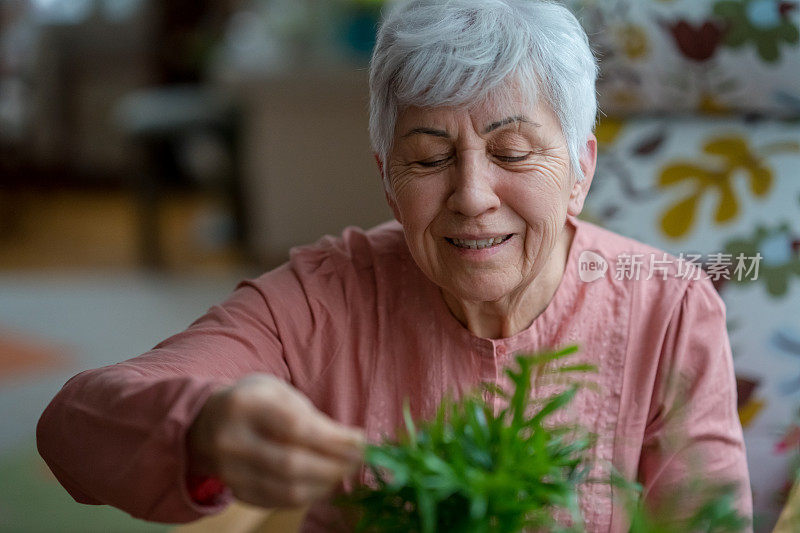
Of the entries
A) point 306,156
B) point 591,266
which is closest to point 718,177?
point 591,266

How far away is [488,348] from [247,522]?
564 millimetres

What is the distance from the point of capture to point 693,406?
1.22 m

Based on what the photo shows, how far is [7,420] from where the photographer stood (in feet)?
10.5

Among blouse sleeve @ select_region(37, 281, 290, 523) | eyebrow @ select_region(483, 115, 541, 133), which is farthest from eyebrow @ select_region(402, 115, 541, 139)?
blouse sleeve @ select_region(37, 281, 290, 523)

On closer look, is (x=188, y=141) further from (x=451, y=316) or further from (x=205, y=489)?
(x=205, y=489)

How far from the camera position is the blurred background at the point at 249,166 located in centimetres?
171

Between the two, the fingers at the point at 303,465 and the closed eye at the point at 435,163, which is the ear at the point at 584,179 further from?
the fingers at the point at 303,465

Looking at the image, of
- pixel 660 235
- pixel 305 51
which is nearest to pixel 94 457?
pixel 660 235

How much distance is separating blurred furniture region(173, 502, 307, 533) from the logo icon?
58 cm

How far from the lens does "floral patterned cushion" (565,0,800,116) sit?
5.52 ft

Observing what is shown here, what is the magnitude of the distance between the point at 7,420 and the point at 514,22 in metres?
2.72

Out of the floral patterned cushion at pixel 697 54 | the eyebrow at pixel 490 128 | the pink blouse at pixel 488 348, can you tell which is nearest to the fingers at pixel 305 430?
the pink blouse at pixel 488 348

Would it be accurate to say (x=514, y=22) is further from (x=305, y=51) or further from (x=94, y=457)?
(x=305, y=51)

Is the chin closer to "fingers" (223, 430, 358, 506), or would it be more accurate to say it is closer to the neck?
the neck
